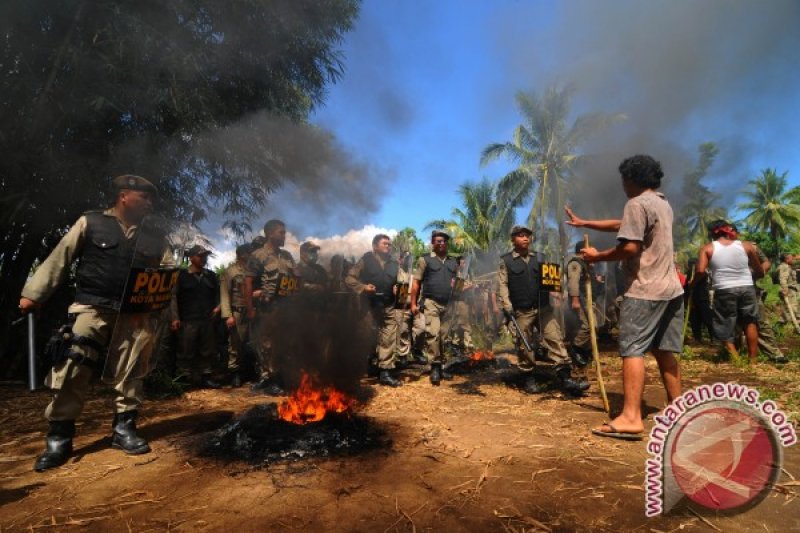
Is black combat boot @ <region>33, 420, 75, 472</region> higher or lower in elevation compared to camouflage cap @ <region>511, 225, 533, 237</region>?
lower

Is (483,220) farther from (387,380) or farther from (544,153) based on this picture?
(387,380)

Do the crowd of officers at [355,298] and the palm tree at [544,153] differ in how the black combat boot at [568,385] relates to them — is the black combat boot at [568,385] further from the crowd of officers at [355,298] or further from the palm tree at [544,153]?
the palm tree at [544,153]

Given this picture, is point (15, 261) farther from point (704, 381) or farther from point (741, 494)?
point (704, 381)

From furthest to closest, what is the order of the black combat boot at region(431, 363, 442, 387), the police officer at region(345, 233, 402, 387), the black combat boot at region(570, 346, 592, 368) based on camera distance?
the black combat boot at region(570, 346, 592, 368), the police officer at region(345, 233, 402, 387), the black combat boot at region(431, 363, 442, 387)

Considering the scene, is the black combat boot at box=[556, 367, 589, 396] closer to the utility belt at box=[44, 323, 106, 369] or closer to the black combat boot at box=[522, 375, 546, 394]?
the black combat boot at box=[522, 375, 546, 394]

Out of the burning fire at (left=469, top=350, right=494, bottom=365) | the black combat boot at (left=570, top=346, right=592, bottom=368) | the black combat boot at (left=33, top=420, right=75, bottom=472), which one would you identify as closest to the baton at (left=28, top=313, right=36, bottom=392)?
the black combat boot at (left=33, top=420, right=75, bottom=472)

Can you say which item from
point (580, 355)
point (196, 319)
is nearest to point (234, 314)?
point (196, 319)

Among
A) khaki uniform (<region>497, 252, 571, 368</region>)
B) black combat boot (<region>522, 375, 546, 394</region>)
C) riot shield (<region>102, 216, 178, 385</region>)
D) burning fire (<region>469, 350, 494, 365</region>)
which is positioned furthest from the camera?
burning fire (<region>469, 350, 494, 365</region>)

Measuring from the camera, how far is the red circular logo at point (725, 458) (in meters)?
2.46

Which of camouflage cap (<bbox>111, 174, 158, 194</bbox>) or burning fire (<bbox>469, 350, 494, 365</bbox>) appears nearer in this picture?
camouflage cap (<bbox>111, 174, 158, 194</bbox>)

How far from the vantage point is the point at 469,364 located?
7.93m

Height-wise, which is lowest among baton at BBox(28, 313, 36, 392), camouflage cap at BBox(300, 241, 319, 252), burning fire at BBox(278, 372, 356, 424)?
burning fire at BBox(278, 372, 356, 424)

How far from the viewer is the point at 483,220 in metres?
30.5

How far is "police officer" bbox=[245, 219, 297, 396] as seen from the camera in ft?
20.5
